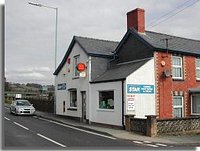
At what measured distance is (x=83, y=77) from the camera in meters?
24.2

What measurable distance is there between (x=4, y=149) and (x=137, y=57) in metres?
13.1

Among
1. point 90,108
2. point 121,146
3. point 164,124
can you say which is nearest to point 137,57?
point 90,108

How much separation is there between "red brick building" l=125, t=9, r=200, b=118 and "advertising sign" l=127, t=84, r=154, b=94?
0.46 meters

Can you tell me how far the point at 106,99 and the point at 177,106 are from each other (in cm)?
483

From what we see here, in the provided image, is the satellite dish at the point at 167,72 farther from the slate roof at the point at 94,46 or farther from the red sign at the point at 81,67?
the red sign at the point at 81,67

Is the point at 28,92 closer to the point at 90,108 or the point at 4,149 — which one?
the point at 90,108

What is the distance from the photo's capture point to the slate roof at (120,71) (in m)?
20.2

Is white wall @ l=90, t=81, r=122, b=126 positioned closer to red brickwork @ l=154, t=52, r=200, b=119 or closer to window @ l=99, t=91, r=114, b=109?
window @ l=99, t=91, r=114, b=109

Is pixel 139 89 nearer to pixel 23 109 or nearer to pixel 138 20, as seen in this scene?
pixel 138 20

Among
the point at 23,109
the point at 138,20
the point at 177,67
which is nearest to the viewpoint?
the point at 177,67

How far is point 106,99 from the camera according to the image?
2169cm

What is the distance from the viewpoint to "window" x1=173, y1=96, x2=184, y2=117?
2181cm

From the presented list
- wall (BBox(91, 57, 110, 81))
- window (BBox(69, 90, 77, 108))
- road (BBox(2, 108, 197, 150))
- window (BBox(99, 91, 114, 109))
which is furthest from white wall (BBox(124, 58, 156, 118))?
window (BBox(69, 90, 77, 108))

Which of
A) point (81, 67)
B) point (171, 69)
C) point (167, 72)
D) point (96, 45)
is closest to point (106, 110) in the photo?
point (81, 67)
